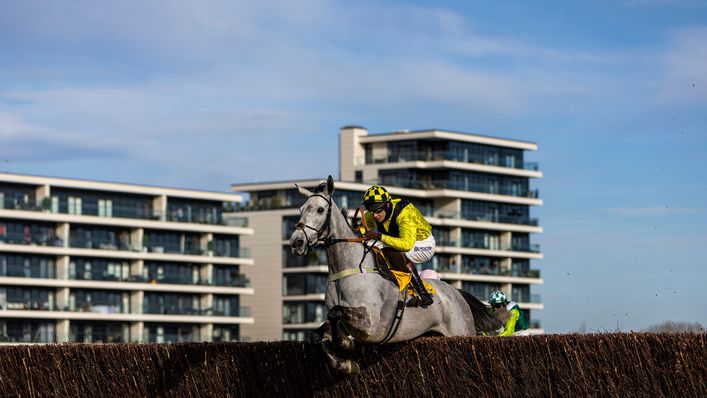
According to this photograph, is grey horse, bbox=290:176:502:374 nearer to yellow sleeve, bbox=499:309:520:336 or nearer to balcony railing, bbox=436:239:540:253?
yellow sleeve, bbox=499:309:520:336

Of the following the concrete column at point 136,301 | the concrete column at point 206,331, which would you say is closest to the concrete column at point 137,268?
the concrete column at point 136,301

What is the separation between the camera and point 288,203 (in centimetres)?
13212

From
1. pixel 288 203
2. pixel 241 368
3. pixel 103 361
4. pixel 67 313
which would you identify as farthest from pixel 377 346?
pixel 288 203

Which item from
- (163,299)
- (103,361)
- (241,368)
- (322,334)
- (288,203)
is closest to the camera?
(322,334)

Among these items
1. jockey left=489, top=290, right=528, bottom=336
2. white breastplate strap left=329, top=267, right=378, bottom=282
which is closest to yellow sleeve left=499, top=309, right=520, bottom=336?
jockey left=489, top=290, right=528, bottom=336

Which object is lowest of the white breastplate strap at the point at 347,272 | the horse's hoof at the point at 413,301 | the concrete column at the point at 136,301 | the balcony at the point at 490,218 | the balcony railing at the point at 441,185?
the concrete column at the point at 136,301

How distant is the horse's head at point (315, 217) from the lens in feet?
58.1

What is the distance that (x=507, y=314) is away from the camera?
2180cm

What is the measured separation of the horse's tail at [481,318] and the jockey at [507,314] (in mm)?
112

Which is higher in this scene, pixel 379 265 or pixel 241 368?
pixel 379 265

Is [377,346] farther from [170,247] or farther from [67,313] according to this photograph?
[170,247]

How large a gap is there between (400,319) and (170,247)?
335 feet

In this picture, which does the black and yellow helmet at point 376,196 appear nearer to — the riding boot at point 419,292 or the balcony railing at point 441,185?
the riding boot at point 419,292

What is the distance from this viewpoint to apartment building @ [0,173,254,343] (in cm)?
10750
